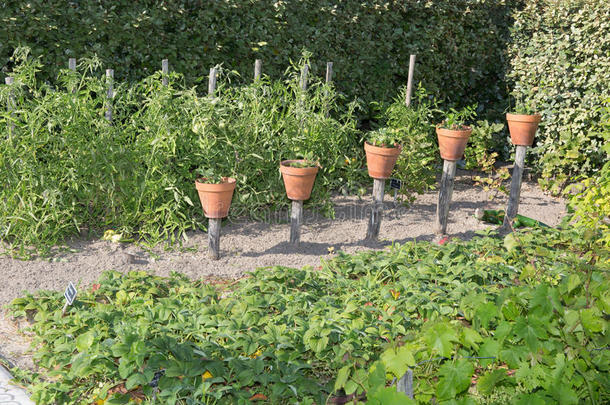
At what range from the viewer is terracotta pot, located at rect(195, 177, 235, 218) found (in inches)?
195

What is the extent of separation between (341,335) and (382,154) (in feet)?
8.15

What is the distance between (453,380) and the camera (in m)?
2.34

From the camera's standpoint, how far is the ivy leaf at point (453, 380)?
234 centimetres

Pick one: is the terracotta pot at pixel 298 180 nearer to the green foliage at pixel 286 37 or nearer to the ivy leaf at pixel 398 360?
the green foliage at pixel 286 37

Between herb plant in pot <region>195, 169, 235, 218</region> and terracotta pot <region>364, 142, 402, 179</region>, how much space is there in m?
1.32

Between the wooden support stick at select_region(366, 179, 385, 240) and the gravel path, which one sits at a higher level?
the wooden support stick at select_region(366, 179, 385, 240)

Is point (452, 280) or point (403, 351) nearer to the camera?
point (403, 351)

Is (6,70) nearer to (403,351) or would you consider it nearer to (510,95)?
(403,351)

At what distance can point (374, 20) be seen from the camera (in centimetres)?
753

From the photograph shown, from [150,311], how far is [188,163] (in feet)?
7.49

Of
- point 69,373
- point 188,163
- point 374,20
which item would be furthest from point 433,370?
point 374,20

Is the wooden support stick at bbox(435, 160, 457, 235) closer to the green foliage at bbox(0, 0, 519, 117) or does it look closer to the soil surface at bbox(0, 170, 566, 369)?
the soil surface at bbox(0, 170, 566, 369)

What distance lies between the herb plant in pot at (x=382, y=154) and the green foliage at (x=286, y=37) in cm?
180

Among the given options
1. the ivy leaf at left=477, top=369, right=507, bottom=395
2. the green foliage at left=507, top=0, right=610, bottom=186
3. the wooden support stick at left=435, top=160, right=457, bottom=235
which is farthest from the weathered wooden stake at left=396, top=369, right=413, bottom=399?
the green foliage at left=507, top=0, right=610, bottom=186
